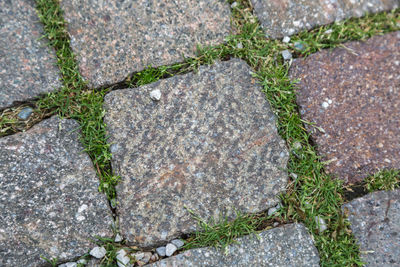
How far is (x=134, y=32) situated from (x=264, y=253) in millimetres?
1310

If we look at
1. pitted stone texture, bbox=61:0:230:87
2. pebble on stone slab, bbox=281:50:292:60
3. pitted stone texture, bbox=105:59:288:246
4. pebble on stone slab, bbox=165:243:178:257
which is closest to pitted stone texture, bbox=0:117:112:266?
pitted stone texture, bbox=105:59:288:246

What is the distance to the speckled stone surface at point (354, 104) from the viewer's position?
6.04 feet

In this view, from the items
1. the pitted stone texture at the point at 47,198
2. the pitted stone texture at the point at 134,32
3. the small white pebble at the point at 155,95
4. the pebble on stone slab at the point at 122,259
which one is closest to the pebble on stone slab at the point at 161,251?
the pebble on stone slab at the point at 122,259

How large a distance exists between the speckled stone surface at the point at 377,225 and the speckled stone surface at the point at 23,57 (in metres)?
1.67

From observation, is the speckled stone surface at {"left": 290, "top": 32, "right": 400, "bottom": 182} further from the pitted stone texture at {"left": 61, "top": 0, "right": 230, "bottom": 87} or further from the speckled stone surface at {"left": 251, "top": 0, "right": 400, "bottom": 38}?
the pitted stone texture at {"left": 61, "top": 0, "right": 230, "bottom": 87}

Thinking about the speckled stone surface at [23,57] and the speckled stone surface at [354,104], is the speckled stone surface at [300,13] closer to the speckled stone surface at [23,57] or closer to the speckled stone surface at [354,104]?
the speckled stone surface at [354,104]

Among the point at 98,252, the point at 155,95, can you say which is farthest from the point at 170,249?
the point at 155,95

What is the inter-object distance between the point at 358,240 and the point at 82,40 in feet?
5.72

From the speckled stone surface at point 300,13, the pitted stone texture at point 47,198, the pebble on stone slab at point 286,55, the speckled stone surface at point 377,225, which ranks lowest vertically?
the speckled stone surface at point 377,225

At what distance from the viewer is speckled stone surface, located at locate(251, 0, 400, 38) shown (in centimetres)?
196

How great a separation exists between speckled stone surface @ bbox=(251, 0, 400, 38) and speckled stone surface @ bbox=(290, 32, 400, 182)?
7.2 inches

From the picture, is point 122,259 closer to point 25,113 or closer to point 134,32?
point 25,113

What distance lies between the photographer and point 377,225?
5.76 feet

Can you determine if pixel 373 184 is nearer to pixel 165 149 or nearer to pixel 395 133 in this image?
pixel 395 133
